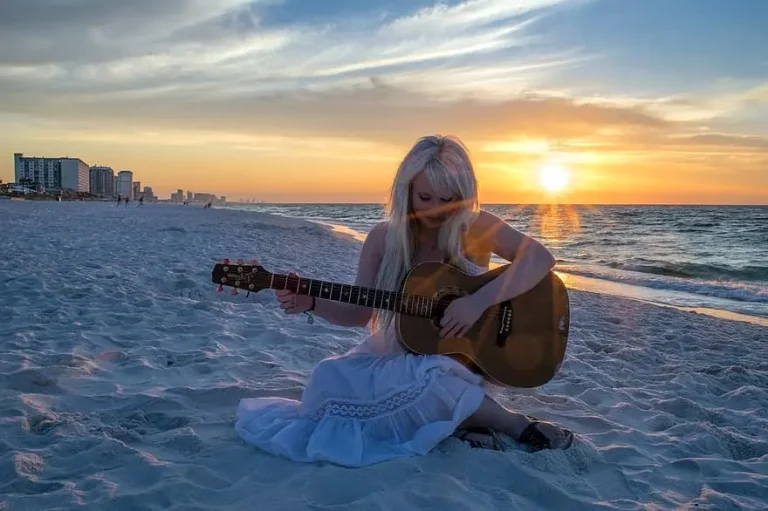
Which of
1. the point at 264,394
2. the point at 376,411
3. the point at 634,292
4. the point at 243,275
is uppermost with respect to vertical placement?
the point at 243,275

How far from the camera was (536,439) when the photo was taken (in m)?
2.79

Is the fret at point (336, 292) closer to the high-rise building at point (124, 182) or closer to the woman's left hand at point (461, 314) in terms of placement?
the woman's left hand at point (461, 314)

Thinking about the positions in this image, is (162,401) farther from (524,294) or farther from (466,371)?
(524,294)

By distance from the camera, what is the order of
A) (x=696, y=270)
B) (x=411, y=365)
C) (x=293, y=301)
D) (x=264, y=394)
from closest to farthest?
(x=411, y=365) < (x=293, y=301) < (x=264, y=394) < (x=696, y=270)

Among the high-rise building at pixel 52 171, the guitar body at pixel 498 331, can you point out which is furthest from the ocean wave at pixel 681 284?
the high-rise building at pixel 52 171

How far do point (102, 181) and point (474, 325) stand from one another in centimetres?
16602

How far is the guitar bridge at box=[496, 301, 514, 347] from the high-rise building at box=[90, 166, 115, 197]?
158 metres

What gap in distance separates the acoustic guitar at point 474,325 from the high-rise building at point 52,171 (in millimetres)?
136709

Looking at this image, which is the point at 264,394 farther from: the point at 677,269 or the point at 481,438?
the point at 677,269

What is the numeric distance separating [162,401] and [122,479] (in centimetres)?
86

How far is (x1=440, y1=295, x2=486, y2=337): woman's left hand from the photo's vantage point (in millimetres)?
2789

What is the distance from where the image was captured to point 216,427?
2.97 metres

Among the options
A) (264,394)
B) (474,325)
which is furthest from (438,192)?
(264,394)

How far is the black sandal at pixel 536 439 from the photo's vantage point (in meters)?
2.78
